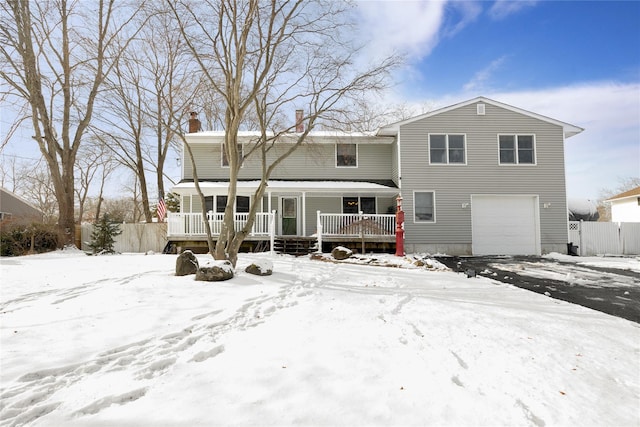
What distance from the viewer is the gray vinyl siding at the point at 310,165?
49.2ft

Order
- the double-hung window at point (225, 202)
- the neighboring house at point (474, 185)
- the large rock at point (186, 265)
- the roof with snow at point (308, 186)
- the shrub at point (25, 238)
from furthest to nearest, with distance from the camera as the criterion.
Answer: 1. the double-hung window at point (225, 202)
2. the neighboring house at point (474, 185)
3. the roof with snow at point (308, 186)
4. the shrub at point (25, 238)
5. the large rock at point (186, 265)

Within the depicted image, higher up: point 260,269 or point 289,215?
point 289,215

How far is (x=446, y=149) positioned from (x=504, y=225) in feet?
13.1

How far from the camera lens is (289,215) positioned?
15.1 meters

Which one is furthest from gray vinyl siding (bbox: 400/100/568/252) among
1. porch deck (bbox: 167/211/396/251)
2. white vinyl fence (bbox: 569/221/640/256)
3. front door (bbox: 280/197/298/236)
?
front door (bbox: 280/197/298/236)

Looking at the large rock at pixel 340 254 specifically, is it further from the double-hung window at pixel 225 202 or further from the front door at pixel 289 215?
the double-hung window at pixel 225 202

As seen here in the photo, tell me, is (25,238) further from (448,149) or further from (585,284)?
(585,284)

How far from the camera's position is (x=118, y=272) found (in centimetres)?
716

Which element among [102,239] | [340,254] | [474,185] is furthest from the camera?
[474,185]

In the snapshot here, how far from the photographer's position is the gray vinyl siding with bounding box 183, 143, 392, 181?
15.0 meters

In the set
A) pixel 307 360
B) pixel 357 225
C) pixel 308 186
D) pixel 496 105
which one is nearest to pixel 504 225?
pixel 496 105

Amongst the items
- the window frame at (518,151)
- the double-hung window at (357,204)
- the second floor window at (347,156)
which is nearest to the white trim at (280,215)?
the double-hung window at (357,204)

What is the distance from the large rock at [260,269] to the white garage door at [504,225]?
9915 millimetres

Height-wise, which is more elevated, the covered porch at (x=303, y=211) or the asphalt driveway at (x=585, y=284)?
the covered porch at (x=303, y=211)
